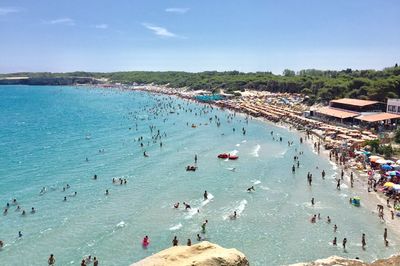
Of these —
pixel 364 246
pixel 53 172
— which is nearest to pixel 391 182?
pixel 364 246

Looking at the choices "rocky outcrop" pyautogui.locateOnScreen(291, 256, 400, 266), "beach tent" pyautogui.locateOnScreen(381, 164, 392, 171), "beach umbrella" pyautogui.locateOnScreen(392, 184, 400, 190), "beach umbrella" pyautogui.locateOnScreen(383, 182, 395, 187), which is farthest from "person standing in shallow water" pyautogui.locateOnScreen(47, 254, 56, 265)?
"beach tent" pyautogui.locateOnScreen(381, 164, 392, 171)

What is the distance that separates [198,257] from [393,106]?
5700 cm

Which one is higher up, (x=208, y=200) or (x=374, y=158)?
(x=374, y=158)

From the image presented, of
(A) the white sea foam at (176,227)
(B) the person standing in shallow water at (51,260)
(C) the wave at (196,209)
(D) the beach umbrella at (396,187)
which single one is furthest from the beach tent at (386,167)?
(B) the person standing in shallow water at (51,260)

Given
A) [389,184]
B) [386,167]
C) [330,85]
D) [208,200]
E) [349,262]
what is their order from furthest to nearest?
[330,85] → [386,167] → [389,184] → [208,200] → [349,262]

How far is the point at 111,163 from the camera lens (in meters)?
44.5

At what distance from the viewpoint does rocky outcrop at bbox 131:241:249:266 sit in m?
9.32

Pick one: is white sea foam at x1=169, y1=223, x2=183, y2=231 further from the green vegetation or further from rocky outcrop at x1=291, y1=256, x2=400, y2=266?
the green vegetation

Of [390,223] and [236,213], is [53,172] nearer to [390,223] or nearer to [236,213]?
[236,213]

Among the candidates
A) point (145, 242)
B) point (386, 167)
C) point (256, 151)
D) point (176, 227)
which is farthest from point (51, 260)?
point (256, 151)

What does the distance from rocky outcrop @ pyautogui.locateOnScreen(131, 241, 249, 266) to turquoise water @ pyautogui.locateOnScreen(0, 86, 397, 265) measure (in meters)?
12.9

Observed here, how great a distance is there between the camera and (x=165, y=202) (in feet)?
103

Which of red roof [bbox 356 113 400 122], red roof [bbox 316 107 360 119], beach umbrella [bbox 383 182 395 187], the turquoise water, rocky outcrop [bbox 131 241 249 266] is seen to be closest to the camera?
rocky outcrop [bbox 131 241 249 266]

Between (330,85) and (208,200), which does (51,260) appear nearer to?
(208,200)
